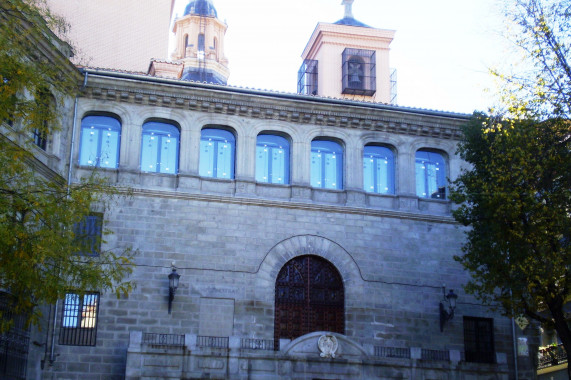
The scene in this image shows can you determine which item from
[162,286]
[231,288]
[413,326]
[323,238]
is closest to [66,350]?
[162,286]

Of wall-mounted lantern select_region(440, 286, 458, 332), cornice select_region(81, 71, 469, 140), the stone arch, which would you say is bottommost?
wall-mounted lantern select_region(440, 286, 458, 332)

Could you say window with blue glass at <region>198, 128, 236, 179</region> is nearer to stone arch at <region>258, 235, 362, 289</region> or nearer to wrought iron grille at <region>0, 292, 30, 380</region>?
stone arch at <region>258, 235, 362, 289</region>

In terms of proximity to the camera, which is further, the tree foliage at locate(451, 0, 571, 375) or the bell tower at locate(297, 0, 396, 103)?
the bell tower at locate(297, 0, 396, 103)

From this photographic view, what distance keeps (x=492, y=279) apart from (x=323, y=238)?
6.33 meters

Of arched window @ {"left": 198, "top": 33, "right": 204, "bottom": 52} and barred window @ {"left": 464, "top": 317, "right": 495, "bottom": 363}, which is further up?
arched window @ {"left": 198, "top": 33, "right": 204, "bottom": 52}

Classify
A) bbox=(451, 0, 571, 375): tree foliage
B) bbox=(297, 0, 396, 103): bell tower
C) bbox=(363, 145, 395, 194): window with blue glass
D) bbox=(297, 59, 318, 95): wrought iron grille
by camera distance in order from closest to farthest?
bbox=(451, 0, 571, 375): tree foliage → bbox=(363, 145, 395, 194): window with blue glass → bbox=(297, 0, 396, 103): bell tower → bbox=(297, 59, 318, 95): wrought iron grille

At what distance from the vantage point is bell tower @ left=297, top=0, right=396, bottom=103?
155ft

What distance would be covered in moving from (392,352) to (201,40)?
Answer: 39.0 meters

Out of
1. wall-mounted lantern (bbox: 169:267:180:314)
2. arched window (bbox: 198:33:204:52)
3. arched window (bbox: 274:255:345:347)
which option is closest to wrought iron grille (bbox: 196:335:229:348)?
wall-mounted lantern (bbox: 169:267:180:314)

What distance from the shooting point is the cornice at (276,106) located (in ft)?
87.4

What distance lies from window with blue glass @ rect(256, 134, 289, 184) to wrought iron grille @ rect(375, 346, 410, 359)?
22.0 ft

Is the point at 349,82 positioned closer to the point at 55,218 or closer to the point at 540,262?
the point at 540,262

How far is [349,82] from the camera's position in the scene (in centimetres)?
4381

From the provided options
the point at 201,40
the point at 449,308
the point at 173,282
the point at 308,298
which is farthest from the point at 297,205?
the point at 201,40
